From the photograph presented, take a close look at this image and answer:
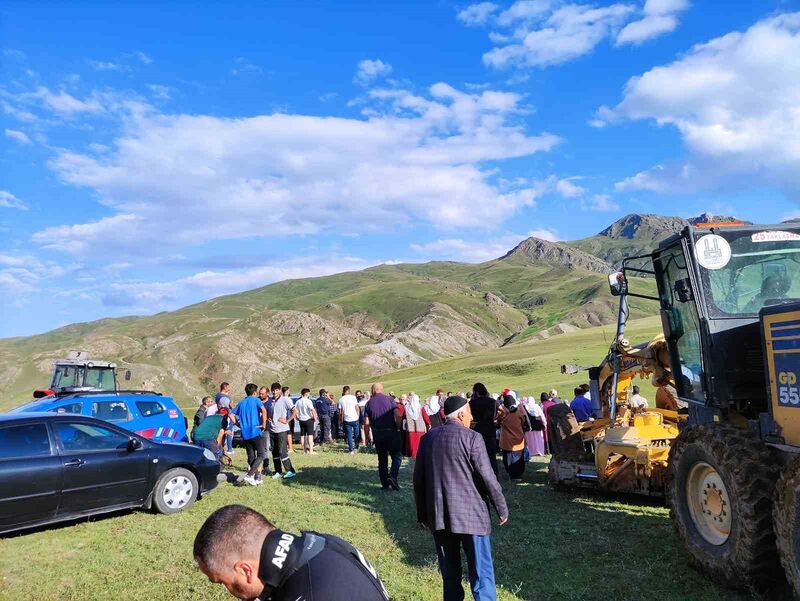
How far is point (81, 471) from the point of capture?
845cm

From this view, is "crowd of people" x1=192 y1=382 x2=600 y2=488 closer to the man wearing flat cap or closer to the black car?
the black car

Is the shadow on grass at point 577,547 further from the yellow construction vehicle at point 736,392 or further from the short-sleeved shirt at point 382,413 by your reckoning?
the short-sleeved shirt at point 382,413

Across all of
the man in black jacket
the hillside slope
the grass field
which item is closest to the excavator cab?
the grass field

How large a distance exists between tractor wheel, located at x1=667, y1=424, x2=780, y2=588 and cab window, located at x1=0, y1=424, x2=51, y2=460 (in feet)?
25.7

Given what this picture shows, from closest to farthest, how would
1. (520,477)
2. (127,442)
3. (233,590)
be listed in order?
(233,590) < (127,442) < (520,477)

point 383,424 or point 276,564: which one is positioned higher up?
point 276,564

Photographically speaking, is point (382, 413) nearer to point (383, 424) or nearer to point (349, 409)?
point (383, 424)

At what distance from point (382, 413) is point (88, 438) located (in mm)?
4911

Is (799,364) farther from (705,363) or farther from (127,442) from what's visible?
(127,442)

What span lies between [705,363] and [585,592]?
2637 mm

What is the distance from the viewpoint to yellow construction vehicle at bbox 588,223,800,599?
17.4 ft

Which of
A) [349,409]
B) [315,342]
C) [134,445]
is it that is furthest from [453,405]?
[315,342]

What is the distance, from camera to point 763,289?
6.57 meters

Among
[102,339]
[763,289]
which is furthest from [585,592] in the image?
[102,339]
